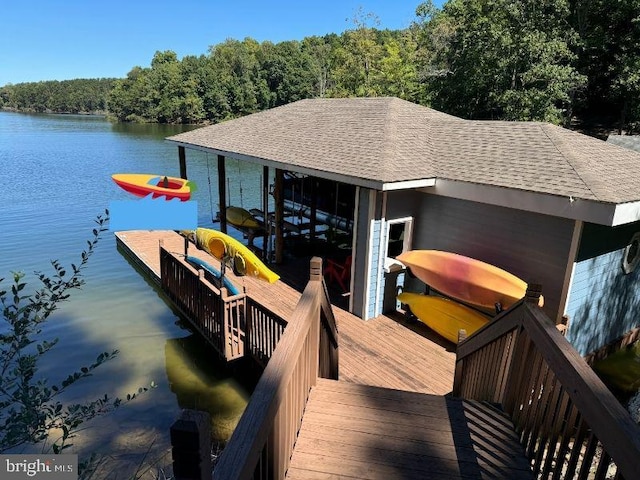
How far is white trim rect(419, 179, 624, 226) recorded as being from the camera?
561cm

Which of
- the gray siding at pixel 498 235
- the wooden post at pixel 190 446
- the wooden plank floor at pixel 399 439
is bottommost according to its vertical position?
the wooden plank floor at pixel 399 439

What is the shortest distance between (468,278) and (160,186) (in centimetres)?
1251

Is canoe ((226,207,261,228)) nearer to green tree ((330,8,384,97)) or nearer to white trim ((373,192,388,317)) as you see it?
white trim ((373,192,388,317))

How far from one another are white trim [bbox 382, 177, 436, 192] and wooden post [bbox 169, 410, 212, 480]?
20.5 feet

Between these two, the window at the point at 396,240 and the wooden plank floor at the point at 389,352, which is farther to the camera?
the window at the point at 396,240

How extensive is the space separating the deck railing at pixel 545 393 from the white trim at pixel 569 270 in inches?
113

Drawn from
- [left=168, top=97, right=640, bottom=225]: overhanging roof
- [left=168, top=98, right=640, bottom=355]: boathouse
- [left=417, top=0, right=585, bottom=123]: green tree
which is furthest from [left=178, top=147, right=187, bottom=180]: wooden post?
[left=417, top=0, right=585, bottom=123]: green tree

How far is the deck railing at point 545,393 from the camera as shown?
1.80m

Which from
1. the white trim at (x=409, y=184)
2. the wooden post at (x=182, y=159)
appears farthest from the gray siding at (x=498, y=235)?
the wooden post at (x=182, y=159)

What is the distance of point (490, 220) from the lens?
7.41 m

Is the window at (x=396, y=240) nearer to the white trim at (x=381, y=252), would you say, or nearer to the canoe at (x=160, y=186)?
the white trim at (x=381, y=252)

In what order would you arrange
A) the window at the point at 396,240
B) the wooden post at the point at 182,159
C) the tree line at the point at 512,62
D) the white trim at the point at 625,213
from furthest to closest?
the tree line at the point at 512,62 < the wooden post at the point at 182,159 < the window at the point at 396,240 < the white trim at the point at 625,213

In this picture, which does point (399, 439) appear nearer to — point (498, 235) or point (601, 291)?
point (498, 235)

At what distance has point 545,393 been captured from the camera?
105 inches
